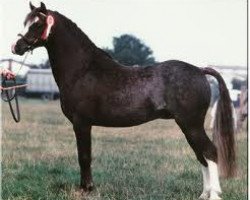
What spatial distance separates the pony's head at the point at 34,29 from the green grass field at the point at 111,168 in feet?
5.89

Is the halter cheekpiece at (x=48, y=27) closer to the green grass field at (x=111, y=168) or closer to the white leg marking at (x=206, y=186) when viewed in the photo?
the green grass field at (x=111, y=168)

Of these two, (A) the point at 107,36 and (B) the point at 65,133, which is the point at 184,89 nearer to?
(A) the point at 107,36

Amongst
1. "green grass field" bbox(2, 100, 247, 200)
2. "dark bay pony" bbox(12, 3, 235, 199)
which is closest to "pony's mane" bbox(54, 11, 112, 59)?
"dark bay pony" bbox(12, 3, 235, 199)

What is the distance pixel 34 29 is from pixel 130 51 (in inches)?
139

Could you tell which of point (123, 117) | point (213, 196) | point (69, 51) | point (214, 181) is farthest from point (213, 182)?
point (69, 51)

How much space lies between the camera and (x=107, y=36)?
6.88 metres

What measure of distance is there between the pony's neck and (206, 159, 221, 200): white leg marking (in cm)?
197

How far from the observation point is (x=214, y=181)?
18.0 ft

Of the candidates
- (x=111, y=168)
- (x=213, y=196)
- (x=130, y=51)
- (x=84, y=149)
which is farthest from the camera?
(x=130, y=51)

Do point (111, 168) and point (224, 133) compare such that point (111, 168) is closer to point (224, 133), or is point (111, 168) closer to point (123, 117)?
point (123, 117)

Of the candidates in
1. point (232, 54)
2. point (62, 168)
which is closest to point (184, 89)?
point (232, 54)

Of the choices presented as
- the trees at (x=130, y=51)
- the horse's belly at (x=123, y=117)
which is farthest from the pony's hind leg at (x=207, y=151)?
the trees at (x=130, y=51)

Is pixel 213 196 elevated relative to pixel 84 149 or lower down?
lower down

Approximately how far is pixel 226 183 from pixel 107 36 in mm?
2730
